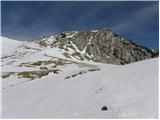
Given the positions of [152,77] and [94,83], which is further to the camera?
[94,83]

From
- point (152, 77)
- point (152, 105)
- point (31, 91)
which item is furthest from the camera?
point (31, 91)

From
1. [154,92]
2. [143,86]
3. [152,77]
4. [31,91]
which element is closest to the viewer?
[154,92]

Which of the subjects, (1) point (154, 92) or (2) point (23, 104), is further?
(2) point (23, 104)

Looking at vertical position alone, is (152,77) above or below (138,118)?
above

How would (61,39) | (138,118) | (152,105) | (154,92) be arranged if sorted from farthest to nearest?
(61,39), (154,92), (152,105), (138,118)

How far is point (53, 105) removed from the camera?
76.7 ft

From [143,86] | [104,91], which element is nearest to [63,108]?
[104,91]

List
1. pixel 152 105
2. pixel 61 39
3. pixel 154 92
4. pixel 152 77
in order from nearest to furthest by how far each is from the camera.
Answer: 1. pixel 152 105
2. pixel 154 92
3. pixel 152 77
4. pixel 61 39

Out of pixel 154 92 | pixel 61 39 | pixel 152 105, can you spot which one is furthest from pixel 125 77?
pixel 61 39

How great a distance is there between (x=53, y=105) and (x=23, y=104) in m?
3.66

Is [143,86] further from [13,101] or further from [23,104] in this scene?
[13,101]

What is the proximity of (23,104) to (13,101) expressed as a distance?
2.36m

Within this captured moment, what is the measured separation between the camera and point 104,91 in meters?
24.0

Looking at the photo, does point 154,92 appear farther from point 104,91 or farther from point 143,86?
point 104,91
